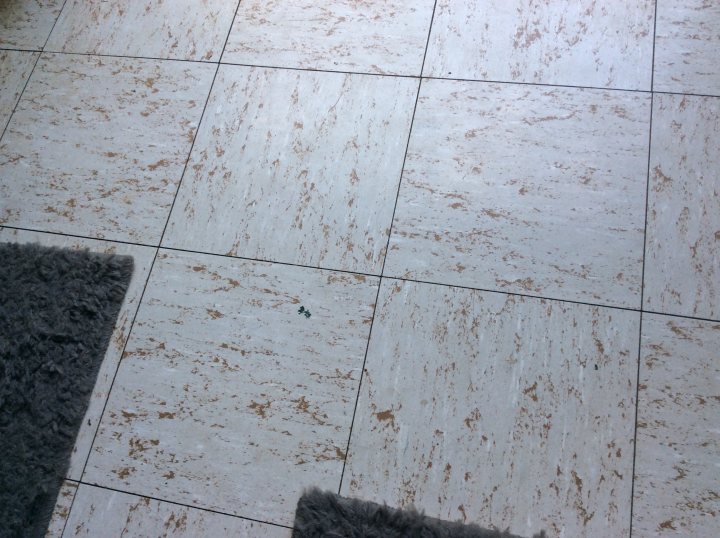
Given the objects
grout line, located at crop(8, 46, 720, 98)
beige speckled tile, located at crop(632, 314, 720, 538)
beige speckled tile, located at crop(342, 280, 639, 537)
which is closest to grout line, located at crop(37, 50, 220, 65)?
grout line, located at crop(8, 46, 720, 98)

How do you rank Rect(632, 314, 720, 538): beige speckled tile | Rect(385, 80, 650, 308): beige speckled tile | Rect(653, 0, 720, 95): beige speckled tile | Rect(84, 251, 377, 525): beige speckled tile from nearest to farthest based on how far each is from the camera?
Rect(632, 314, 720, 538): beige speckled tile
Rect(84, 251, 377, 525): beige speckled tile
Rect(385, 80, 650, 308): beige speckled tile
Rect(653, 0, 720, 95): beige speckled tile

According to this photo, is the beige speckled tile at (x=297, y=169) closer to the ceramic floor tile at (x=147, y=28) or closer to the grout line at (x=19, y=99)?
the ceramic floor tile at (x=147, y=28)

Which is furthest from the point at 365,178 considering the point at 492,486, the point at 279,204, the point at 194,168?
the point at 492,486

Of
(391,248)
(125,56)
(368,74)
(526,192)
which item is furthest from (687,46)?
(125,56)

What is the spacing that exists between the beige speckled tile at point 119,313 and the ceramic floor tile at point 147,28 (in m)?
0.55

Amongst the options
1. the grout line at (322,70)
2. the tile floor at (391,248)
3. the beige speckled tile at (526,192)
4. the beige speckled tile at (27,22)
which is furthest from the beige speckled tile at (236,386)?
the beige speckled tile at (27,22)

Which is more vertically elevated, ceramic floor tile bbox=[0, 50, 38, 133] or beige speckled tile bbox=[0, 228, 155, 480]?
ceramic floor tile bbox=[0, 50, 38, 133]

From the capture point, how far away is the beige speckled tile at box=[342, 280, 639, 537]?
Answer: 1252mm

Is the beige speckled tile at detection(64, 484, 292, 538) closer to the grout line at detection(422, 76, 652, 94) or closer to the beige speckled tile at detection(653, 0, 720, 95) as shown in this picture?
the grout line at detection(422, 76, 652, 94)

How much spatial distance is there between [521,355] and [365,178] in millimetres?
532

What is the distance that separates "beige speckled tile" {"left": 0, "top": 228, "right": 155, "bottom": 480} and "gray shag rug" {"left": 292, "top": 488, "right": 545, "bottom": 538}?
47 centimetres

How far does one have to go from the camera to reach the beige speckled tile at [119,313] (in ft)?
4.56

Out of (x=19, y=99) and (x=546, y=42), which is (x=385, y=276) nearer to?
(x=546, y=42)

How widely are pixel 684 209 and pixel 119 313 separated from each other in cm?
125
